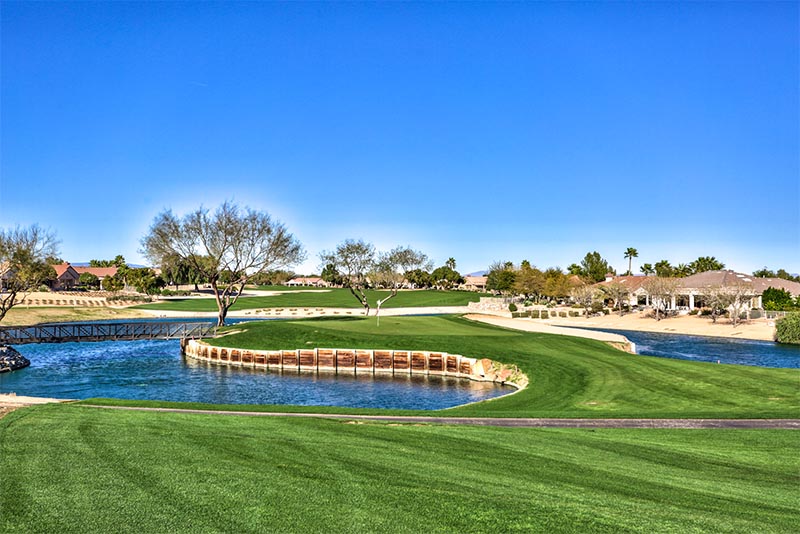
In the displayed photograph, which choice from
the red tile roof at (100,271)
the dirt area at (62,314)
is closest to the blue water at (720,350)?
the dirt area at (62,314)

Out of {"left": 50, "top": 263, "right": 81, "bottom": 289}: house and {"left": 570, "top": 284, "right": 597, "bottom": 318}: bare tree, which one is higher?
{"left": 50, "top": 263, "right": 81, "bottom": 289}: house

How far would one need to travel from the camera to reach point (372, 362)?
44.7 metres

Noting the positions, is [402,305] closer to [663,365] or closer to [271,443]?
[663,365]

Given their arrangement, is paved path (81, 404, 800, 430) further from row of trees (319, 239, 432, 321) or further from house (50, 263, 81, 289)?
house (50, 263, 81, 289)

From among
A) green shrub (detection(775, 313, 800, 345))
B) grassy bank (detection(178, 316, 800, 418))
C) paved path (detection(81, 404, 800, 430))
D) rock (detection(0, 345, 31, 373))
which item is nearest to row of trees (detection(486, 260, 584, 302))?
green shrub (detection(775, 313, 800, 345))

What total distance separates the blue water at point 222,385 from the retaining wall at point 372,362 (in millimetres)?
1076

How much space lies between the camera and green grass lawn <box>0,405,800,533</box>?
9172 millimetres

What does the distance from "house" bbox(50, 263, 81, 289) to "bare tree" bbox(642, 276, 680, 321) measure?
13714 cm

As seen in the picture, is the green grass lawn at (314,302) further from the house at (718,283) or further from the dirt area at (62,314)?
the house at (718,283)

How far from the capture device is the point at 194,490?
1035 centimetres

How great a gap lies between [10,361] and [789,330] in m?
76.0

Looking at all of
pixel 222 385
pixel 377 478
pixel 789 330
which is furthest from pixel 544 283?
pixel 377 478

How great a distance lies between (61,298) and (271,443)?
123064 mm

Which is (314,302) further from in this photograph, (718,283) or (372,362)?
(372,362)
